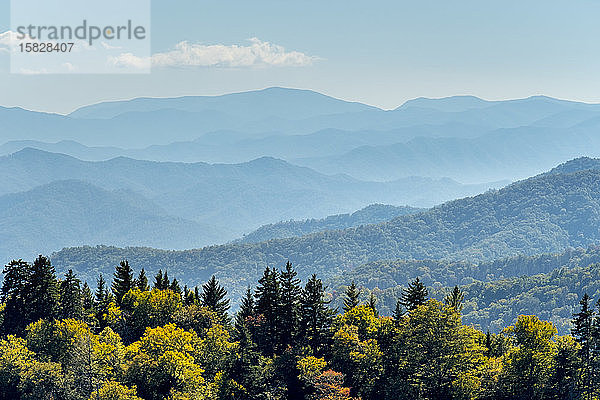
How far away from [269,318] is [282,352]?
432 cm

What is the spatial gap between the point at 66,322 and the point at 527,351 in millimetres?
51351

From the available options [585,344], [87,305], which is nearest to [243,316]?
[87,305]

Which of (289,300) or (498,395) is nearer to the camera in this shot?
(498,395)

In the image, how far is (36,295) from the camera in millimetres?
83375

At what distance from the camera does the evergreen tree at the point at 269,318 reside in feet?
256

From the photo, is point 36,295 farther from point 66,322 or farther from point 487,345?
point 487,345

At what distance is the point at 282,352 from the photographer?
253ft

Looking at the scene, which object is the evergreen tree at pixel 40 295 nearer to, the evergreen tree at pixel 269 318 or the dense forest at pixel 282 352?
the dense forest at pixel 282 352

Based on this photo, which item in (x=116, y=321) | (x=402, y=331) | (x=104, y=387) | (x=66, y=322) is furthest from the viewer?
(x=116, y=321)

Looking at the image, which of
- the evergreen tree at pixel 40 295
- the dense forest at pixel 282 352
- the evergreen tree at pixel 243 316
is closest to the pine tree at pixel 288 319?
the dense forest at pixel 282 352

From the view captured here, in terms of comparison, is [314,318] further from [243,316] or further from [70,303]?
[70,303]

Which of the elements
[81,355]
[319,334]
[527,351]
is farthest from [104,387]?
[527,351]

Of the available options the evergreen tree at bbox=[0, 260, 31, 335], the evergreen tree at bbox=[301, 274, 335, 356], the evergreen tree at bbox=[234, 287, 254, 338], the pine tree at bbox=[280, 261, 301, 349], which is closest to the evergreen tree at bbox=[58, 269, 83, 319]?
the evergreen tree at bbox=[0, 260, 31, 335]

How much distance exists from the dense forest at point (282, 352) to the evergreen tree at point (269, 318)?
0.12 metres
